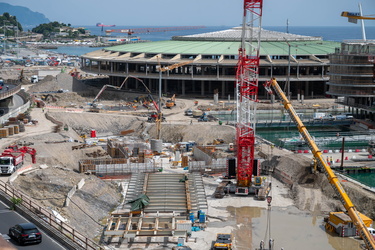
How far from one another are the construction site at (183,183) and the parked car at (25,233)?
1800 millimetres

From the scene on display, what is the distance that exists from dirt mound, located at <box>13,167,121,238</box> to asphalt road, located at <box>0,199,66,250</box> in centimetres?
613

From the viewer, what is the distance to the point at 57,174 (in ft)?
186

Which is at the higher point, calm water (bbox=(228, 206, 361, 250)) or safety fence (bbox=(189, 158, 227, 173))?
safety fence (bbox=(189, 158, 227, 173))

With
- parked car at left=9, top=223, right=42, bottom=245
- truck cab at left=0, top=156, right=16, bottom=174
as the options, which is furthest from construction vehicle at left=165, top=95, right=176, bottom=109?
parked car at left=9, top=223, right=42, bottom=245

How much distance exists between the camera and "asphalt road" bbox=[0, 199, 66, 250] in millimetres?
35625

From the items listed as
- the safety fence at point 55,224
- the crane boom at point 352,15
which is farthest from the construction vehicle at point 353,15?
the safety fence at point 55,224

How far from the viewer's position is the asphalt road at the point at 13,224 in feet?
117

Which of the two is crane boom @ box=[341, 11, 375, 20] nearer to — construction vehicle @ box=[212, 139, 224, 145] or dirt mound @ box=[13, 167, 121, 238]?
construction vehicle @ box=[212, 139, 224, 145]

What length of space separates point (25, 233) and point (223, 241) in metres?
15.0

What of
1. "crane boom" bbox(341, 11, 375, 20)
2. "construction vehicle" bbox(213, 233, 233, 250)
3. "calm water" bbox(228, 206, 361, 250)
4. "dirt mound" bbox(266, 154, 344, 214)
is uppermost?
"crane boom" bbox(341, 11, 375, 20)

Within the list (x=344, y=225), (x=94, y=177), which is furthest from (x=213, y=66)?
(x=344, y=225)

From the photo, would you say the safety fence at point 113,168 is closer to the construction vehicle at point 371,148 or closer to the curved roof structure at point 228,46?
the construction vehicle at point 371,148

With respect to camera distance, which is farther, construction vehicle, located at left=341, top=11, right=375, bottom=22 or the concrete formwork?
construction vehicle, located at left=341, top=11, right=375, bottom=22

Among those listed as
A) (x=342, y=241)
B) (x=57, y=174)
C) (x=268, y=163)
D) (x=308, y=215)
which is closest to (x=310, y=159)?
(x=268, y=163)
